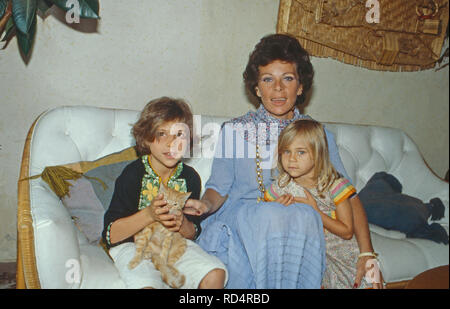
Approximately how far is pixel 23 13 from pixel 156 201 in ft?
2.78

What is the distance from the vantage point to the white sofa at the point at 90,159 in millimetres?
1017

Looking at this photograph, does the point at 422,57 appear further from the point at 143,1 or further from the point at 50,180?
the point at 50,180

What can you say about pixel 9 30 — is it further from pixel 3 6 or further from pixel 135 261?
pixel 135 261

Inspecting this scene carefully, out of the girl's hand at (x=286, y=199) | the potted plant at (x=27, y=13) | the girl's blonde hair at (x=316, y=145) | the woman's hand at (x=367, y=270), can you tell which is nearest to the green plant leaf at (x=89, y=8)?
the potted plant at (x=27, y=13)

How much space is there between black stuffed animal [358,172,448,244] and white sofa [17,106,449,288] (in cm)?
4

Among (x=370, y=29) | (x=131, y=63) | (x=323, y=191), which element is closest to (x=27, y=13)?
(x=131, y=63)

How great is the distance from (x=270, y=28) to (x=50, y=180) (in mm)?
1173

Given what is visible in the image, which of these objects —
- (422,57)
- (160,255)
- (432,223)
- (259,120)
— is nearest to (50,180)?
(160,255)

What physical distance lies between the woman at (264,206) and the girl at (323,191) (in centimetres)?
6

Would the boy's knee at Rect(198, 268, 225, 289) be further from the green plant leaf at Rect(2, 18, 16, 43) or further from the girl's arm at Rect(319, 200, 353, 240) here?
the green plant leaf at Rect(2, 18, 16, 43)

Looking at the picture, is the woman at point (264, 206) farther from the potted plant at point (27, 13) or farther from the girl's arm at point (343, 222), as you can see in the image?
the potted plant at point (27, 13)

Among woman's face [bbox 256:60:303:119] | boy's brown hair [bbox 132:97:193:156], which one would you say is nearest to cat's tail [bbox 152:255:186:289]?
boy's brown hair [bbox 132:97:193:156]

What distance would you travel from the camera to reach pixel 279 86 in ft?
4.20

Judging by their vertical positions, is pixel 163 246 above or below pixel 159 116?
below
